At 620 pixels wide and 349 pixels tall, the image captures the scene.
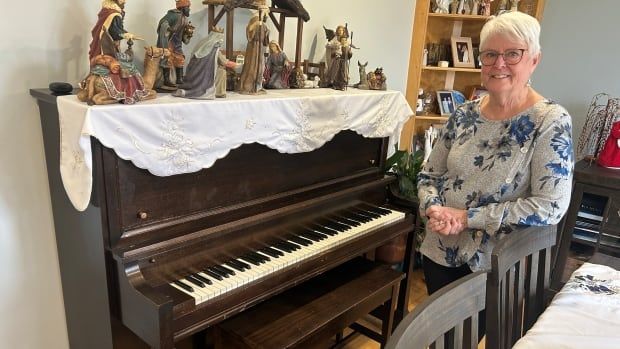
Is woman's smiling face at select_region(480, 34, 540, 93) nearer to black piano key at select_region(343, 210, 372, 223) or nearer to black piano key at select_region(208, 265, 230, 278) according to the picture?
black piano key at select_region(343, 210, 372, 223)

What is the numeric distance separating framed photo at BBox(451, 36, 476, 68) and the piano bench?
1.81 meters

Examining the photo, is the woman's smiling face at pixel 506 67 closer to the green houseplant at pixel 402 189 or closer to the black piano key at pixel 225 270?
the green houseplant at pixel 402 189

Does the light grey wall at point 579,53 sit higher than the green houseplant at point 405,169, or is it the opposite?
the light grey wall at point 579,53

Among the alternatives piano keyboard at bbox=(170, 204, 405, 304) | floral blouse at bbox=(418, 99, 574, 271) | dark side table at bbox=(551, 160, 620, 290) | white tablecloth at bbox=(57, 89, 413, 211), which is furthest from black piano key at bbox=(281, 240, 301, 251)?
dark side table at bbox=(551, 160, 620, 290)

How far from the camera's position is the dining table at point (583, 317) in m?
1.01

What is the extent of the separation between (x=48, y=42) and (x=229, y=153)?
63 centimetres

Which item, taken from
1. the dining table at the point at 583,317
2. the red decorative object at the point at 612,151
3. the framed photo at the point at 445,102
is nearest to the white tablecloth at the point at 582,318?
the dining table at the point at 583,317

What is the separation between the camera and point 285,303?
Answer: 166 cm

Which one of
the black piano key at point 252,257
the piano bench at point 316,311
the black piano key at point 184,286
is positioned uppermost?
the black piano key at point 184,286

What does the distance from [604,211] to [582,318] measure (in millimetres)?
1875

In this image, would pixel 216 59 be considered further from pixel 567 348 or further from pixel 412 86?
pixel 412 86

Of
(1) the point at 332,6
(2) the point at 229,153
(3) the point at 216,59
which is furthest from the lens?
(1) the point at 332,6

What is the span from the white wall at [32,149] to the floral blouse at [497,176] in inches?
41.6

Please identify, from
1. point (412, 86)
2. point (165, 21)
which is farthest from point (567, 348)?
point (412, 86)
